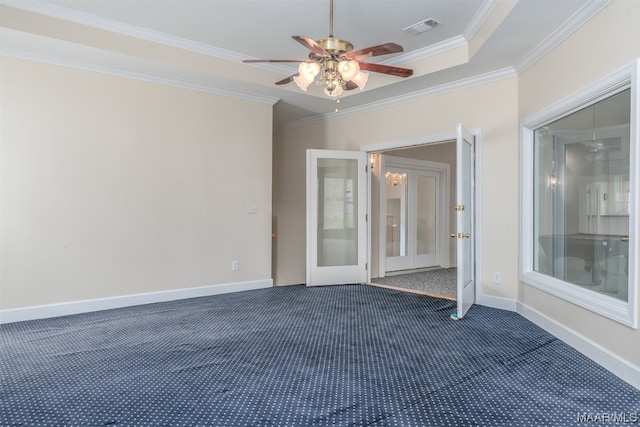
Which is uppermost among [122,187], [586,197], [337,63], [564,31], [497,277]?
[564,31]

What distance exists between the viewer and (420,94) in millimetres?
5160

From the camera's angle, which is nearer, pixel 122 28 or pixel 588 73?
pixel 588 73

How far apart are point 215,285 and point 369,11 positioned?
3.69 m

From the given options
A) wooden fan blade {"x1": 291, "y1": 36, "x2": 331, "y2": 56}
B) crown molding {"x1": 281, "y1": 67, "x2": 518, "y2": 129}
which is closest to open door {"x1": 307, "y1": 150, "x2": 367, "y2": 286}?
crown molding {"x1": 281, "y1": 67, "x2": 518, "y2": 129}

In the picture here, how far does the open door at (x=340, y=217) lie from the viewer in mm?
5824

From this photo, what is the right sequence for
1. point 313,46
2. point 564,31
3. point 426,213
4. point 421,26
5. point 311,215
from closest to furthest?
point 313,46 < point 564,31 < point 421,26 < point 311,215 < point 426,213

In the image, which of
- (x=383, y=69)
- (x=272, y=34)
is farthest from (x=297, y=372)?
(x=272, y=34)

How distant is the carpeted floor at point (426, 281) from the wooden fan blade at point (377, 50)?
12.0 ft

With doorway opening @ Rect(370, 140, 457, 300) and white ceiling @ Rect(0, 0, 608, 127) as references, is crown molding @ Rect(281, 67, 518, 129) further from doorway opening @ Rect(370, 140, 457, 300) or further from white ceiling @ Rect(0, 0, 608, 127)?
doorway opening @ Rect(370, 140, 457, 300)

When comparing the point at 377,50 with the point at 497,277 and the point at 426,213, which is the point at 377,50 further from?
the point at 426,213

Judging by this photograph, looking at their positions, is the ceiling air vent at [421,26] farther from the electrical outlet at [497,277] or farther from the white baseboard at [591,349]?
the white baseboard at [591,349]

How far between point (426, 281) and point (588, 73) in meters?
4.27

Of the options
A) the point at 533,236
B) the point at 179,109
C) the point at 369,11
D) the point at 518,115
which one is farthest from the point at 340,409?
the point at 179,109

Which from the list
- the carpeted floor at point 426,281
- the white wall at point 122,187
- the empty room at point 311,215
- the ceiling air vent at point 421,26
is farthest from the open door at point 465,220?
the white wall at point 122,187
